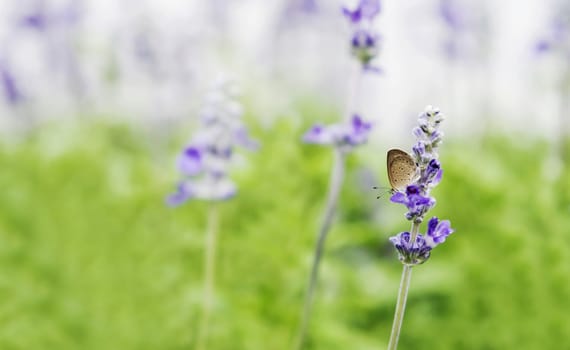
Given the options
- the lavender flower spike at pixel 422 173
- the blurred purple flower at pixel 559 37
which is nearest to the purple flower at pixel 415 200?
the lavender flower spike at pixel 422 173

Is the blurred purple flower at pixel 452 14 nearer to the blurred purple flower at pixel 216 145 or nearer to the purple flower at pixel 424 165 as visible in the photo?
the blurred purple flower at pixel 216 145

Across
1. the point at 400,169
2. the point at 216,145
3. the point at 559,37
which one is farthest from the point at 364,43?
the point at 559,37

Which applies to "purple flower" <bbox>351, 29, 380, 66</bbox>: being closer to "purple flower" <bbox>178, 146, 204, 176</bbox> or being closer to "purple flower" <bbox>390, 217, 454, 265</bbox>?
"purple flower" <bbox>178, 146, 204, 176</bbox>

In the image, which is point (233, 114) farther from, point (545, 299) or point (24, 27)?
point (24, 27)

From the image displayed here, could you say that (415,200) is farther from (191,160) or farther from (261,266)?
(261,266)

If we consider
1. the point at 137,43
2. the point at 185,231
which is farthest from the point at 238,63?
the point at 185,231

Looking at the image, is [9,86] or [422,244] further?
[9,86]
